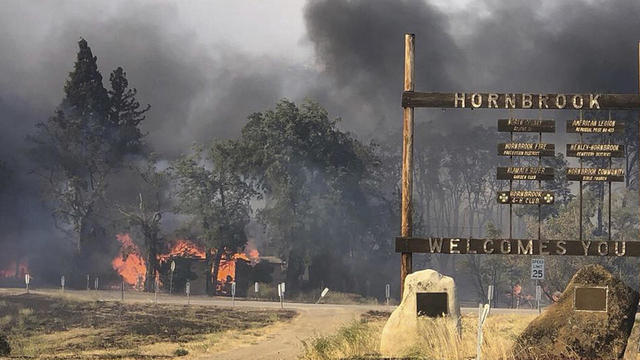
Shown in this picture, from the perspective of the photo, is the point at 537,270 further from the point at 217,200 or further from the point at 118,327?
the point at 217,200

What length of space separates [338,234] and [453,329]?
199ft

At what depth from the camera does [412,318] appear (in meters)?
20.6

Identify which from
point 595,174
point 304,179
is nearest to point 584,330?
point 595,174

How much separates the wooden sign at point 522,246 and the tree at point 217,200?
2140 inches

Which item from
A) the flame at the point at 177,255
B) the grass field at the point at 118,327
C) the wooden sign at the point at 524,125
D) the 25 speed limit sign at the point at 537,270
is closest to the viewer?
the wooden sign at the point at 524,125

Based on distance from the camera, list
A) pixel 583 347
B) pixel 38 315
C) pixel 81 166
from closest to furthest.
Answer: pixel 583 347 < pixel 38 315 < pixel 81 166

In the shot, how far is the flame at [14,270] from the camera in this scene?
308 feet

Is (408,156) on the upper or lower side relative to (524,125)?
lower

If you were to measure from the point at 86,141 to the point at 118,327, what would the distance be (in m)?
50.8

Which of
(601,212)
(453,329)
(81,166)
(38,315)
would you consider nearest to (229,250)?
(81,166)

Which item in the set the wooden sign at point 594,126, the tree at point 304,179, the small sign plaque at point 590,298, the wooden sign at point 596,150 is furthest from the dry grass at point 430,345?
the tree at point 304,179

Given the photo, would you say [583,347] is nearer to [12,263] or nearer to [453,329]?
[453,329]

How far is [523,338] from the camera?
18688mm

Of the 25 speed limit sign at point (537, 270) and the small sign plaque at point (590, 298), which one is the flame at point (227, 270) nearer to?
the 25 speed limit sign at point (537, 270)
